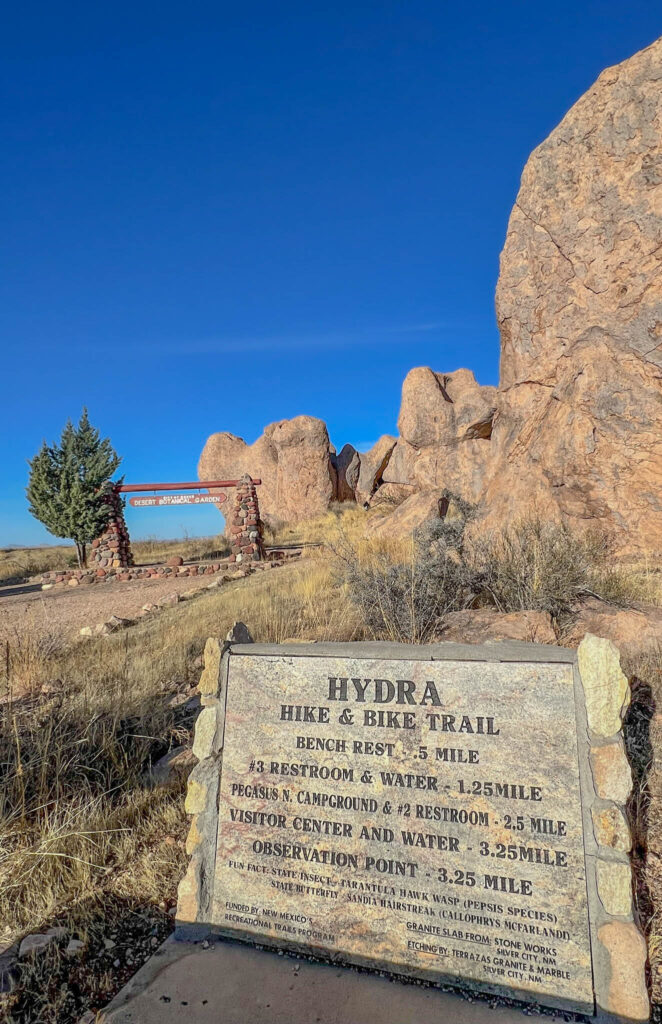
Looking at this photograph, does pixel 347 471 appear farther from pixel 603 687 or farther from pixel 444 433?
pixel 603 687

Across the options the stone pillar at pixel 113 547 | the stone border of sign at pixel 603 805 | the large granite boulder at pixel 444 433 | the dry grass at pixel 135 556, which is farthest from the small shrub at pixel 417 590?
the dry grass at pixel 135 556

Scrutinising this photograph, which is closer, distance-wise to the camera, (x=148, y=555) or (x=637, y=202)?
(x=637, y=202)

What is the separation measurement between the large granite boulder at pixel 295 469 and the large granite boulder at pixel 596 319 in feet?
64.4

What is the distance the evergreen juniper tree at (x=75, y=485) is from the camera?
17.6 m

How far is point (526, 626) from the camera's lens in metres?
4.63

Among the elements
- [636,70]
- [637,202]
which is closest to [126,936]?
[637,202]

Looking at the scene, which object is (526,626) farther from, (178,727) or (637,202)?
(637,202)

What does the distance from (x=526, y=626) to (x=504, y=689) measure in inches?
108

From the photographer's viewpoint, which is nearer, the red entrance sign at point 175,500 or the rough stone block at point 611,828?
the rough stone block at point 611,828

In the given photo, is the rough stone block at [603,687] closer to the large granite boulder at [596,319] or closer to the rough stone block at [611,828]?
the rough stone block at [611,828]

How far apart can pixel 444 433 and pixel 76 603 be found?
13.4 metres

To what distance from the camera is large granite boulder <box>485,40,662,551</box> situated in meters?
8.97

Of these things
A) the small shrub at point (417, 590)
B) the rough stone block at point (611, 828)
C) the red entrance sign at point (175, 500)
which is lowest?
the rough stone block at point (611, 828)

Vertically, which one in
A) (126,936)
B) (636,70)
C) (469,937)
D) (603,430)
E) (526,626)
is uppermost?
(636,70)
